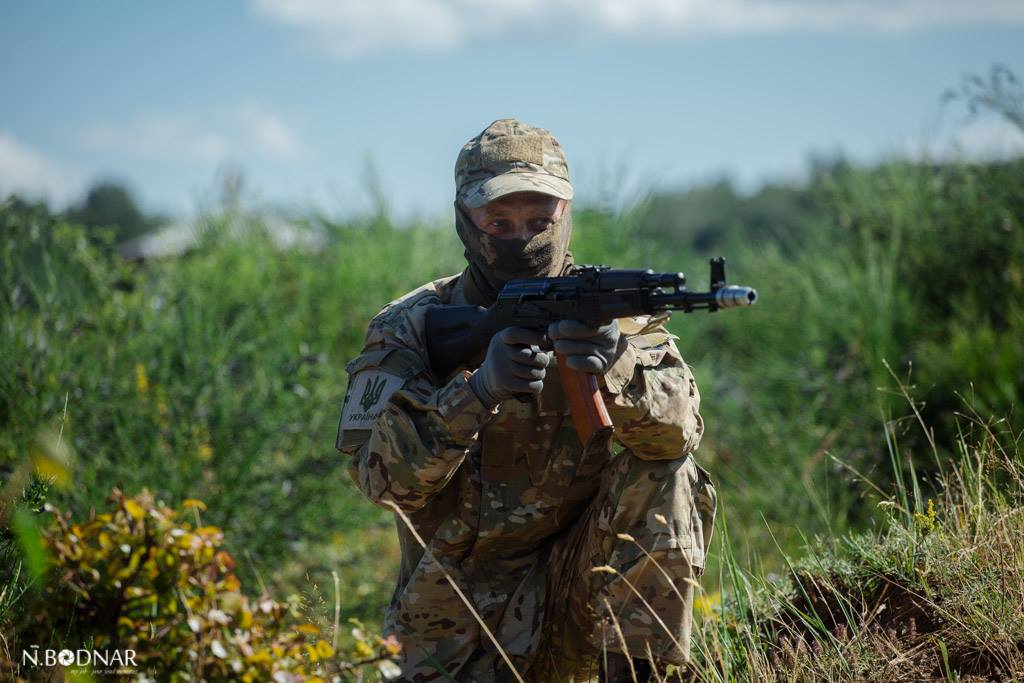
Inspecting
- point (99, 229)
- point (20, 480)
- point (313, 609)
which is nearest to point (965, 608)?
point (313, 609)

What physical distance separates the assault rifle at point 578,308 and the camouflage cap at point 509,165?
0.36m

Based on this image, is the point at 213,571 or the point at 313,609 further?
the point at 313,609

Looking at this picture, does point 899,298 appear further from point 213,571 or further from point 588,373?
point 213,571

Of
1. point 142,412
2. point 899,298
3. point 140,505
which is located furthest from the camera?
point 899,298

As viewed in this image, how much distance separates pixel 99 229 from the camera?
305 inches

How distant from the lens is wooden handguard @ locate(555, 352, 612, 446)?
3.33 meters

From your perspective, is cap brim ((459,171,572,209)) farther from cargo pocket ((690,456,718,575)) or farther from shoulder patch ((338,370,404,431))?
cargo pocket ((690,456,718,575))

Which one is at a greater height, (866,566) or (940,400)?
(866,566)

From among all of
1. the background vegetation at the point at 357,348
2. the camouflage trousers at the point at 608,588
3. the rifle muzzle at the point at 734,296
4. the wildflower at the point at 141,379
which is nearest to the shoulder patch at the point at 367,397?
the camouflage trousers at the point at 608,588

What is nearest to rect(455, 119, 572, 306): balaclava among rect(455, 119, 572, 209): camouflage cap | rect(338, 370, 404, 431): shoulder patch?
rect(455, 119, 572, 209): camouflage cap

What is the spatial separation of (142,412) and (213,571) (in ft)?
16.4

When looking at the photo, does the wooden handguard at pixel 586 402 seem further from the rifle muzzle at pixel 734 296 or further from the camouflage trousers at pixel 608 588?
the rifle muzzle at pixel 734 296

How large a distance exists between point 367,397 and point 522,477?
60cm

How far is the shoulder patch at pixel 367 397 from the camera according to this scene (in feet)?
11.8
